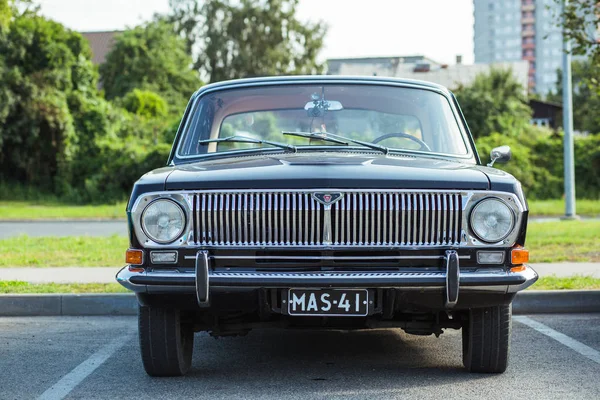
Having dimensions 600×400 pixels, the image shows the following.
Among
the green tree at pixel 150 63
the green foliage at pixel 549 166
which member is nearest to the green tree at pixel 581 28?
the green foliage at pixel 549 166

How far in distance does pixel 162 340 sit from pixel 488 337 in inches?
72.2

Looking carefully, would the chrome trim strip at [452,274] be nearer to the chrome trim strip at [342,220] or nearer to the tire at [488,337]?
the chrome trim strip at [342,220]

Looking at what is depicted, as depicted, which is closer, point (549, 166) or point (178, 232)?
point (178, 232)

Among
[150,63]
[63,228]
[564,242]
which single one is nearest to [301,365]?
[564,242]

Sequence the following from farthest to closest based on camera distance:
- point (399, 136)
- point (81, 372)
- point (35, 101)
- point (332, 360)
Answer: point (35, 101) → point (399, 136) → point (332, 360) → point (81, 372)

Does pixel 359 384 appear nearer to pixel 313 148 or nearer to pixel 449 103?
pixel 313 148

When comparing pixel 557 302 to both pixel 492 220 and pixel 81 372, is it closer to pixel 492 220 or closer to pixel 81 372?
pixel 492 220

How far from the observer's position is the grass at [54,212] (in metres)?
24.3

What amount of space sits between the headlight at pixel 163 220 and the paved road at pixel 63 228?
12.4 metres

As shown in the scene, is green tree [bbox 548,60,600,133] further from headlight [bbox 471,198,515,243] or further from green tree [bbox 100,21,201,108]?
green tree [bbox 100,21,201,108]

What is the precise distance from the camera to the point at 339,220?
192 inches

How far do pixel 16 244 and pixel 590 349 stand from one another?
10.0 m

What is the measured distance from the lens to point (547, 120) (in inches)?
2643

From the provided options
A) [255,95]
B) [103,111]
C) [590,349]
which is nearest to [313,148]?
[255,95]
